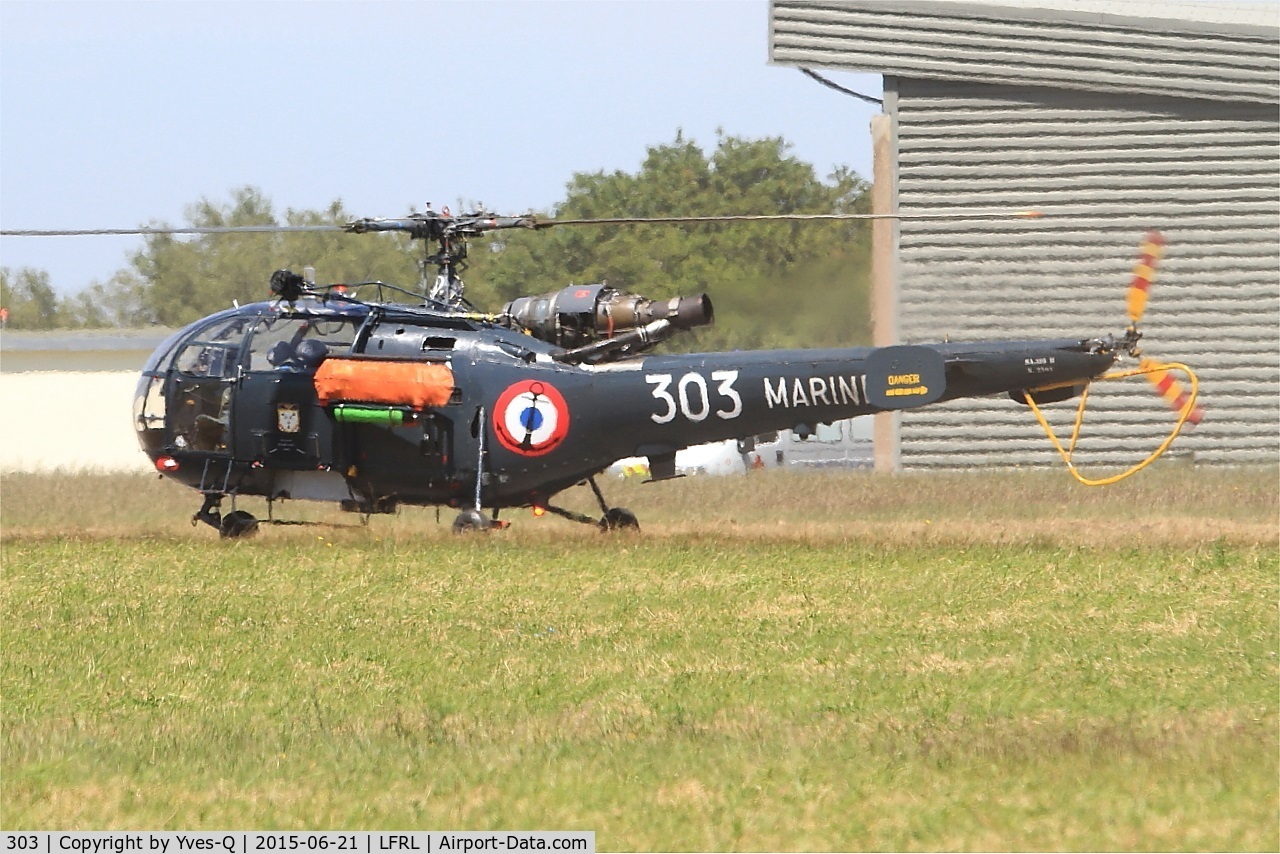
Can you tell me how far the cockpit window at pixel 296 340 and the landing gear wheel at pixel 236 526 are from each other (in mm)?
1775

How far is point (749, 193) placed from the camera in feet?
130

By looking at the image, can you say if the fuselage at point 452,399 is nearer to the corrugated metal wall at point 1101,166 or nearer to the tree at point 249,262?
the corrugated metal wall at point 1101,166

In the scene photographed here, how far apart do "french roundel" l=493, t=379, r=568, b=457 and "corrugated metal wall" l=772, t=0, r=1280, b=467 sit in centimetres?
1080

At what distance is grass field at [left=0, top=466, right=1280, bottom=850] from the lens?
7090 millimetres

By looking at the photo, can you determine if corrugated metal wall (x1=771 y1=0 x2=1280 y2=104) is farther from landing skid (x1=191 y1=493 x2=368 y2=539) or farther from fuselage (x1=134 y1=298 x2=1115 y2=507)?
landing skid (x1=191 y1=493 x2=368 y2=539)

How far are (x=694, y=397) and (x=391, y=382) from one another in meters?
3.00

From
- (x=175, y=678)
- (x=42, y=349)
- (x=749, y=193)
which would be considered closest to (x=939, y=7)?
(x=749, y=193)

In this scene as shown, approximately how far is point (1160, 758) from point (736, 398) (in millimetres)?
9165

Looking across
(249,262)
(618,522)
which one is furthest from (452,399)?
(249,262)

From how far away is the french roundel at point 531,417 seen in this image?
682 inches

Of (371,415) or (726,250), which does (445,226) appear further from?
(726,250)

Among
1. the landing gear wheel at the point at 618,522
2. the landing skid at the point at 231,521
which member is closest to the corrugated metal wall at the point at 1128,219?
the landing gear wheel at the point at 618,522

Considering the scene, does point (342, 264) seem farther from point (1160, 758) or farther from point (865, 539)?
point (1160, 758)

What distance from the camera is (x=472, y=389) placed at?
17.5 m
